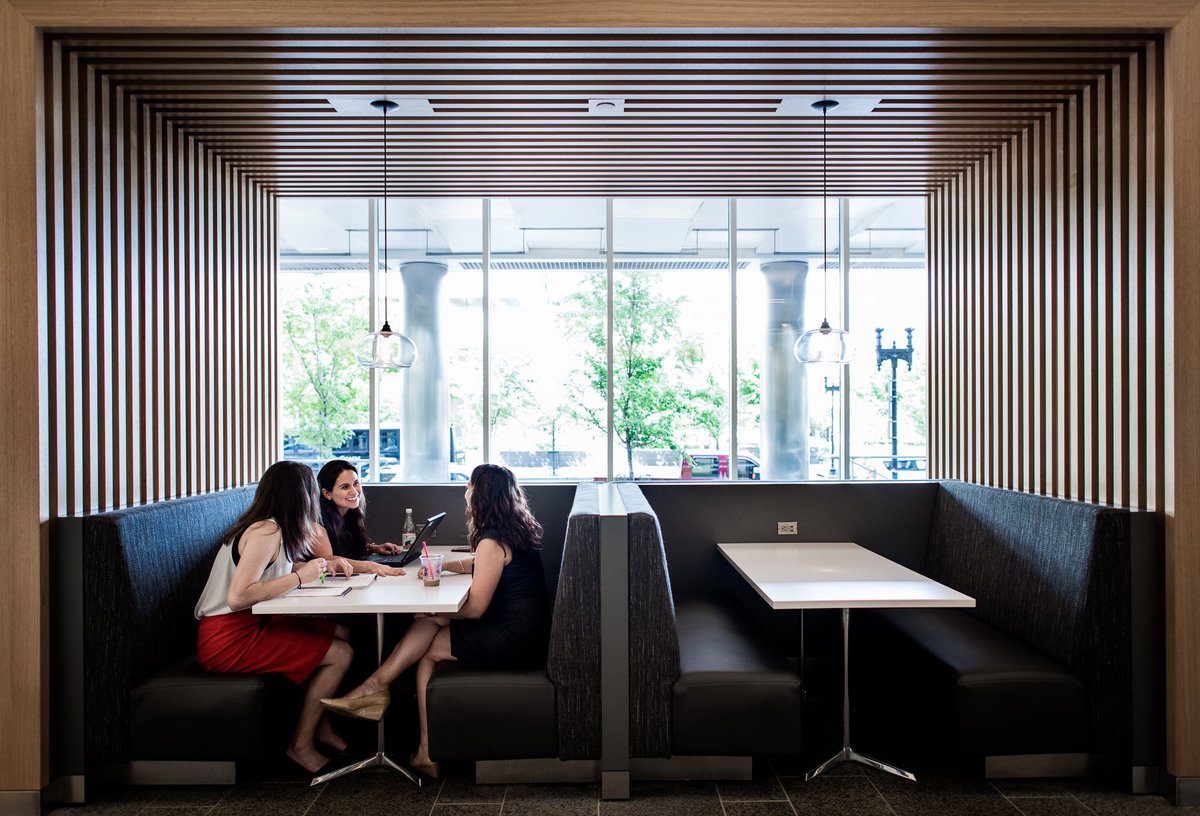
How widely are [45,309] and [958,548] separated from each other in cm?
439

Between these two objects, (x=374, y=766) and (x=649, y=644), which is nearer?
(x=649, y=644)

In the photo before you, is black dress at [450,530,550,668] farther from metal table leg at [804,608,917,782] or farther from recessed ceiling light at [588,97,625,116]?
recessed ceiling light at [588,97,625,116]

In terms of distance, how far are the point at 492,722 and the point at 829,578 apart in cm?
155

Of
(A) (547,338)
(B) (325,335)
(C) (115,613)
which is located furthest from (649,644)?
(B) (325,335)

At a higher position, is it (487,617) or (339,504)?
(339,504)

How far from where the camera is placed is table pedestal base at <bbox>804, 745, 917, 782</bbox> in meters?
3.11

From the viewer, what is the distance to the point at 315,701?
3266 millimetres

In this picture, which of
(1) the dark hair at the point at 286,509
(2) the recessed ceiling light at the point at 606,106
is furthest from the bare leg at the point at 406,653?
(2) the recessed ceiling light at the point at 606,106

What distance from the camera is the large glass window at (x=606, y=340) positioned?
6703mm

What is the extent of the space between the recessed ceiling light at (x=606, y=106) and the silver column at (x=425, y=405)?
10.9 feet

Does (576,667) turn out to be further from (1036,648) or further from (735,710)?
(1036,648)

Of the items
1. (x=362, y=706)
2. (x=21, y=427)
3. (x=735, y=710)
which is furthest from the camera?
(x=362, y=706)

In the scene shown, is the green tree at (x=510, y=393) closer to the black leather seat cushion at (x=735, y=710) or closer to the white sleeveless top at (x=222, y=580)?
the white sleeveless top at (x=222, y=580)

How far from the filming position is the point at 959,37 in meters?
3.08
